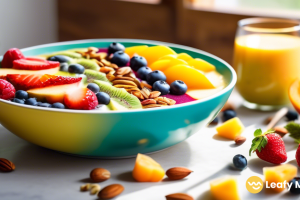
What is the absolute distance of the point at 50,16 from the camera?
3.27m

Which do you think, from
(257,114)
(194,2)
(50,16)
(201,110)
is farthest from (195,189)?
(50,16)

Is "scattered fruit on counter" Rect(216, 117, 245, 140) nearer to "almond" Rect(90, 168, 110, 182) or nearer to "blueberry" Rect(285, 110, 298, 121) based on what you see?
"blueberry" Rect(285, 110, 298, 121)

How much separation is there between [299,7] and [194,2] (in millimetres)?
635

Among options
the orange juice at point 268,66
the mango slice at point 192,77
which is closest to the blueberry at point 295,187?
the mango slice at point 192,77

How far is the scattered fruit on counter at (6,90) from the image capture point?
805 millimetres

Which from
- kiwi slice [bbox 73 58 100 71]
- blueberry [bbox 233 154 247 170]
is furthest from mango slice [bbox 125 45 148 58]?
blueberry [bbox 233 154 247 170]

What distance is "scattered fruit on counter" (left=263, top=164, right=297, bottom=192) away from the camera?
72 centimetres

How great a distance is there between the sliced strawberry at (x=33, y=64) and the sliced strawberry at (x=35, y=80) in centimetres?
9

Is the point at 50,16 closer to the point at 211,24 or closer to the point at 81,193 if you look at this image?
the point at 211,24

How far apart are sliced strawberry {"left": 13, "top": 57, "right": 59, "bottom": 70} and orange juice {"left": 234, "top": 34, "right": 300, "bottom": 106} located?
0.65 metres

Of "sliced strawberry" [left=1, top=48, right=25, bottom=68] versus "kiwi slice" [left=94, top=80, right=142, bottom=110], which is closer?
"kiwi slice" [left=94, top=80, right=142, bottom=110]

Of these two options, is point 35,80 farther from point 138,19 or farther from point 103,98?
point 138,19

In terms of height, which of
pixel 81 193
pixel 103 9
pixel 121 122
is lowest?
pixel 81 193

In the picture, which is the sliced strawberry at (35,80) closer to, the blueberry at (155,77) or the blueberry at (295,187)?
the blueberry at (155,77)
